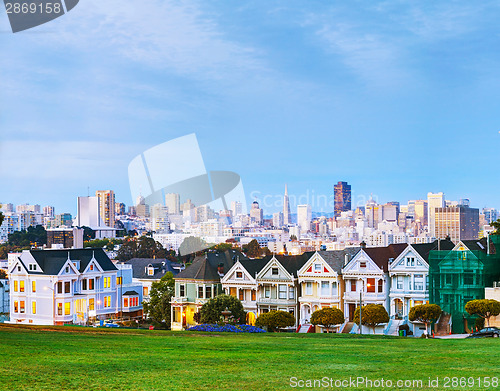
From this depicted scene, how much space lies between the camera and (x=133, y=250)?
123m

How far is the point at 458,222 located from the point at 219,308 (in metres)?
77.3

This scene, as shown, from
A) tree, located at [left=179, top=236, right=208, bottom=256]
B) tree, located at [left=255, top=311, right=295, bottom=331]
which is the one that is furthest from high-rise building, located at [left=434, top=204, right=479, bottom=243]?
tree, located at [left=255, top=311, right=295, bottom=331]

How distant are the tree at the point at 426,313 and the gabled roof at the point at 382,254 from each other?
6.79 meters

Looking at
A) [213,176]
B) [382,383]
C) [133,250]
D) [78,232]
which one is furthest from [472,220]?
[382,383]

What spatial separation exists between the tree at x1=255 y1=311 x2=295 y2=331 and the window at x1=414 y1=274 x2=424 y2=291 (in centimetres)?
855

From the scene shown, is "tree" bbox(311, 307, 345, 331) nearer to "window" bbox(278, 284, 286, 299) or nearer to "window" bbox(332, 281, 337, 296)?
"window" bbox(332, 281, 337, 296)

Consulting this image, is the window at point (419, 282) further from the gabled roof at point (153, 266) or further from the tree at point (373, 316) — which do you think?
the gabled roof at point (153, 266)

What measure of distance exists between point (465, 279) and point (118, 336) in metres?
25.3

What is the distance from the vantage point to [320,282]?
4716 cm

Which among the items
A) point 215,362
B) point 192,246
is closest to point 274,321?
point 215,362

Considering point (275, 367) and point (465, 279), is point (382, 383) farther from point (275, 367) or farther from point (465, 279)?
point (465, 279)

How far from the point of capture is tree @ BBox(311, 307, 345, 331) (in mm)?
41500

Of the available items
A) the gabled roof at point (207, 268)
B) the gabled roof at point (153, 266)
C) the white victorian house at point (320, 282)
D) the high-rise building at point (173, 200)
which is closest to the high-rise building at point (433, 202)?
the high-rise building at point (173, 200)

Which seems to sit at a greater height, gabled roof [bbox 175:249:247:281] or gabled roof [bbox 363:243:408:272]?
gabled roof [bbox 363:243:408:272]
